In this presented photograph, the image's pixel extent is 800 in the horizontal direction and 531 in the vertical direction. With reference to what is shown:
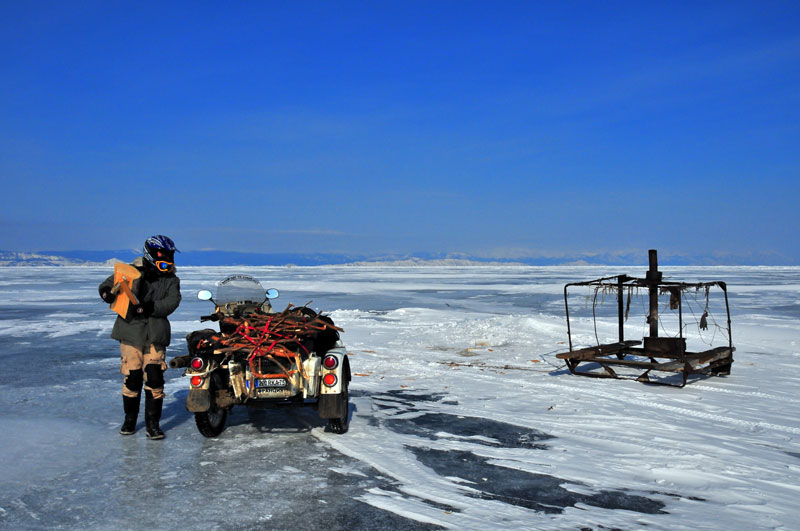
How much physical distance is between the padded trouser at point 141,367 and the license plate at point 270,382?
1.02m

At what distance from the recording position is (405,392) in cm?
903

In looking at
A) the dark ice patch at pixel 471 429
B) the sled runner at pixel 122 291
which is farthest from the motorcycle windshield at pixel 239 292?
the dark ice patch at pixel 471 429

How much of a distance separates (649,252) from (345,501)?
8.12 metres

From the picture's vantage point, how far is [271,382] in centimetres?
611

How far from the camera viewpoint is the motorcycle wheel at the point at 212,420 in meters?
6.20

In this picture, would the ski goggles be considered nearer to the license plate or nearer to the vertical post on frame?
the license plate

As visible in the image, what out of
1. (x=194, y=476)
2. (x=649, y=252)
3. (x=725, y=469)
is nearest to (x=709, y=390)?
(x=649, y=252)

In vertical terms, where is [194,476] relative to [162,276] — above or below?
below

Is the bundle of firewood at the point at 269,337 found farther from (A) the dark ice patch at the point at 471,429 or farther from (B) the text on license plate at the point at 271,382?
(A) the dark ice patch at the point at 471,429

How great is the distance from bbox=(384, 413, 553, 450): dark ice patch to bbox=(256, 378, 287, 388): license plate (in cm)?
147

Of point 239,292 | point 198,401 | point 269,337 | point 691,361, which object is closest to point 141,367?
point 198,401

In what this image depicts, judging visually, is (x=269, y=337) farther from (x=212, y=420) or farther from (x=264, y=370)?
(x=212, y=420)

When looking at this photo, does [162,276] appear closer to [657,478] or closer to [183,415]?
[183,415]

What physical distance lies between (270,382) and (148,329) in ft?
4.52
